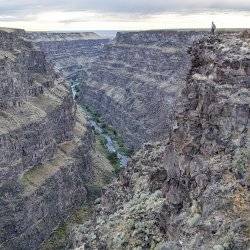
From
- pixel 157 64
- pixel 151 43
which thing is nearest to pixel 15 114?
pixel 157 64

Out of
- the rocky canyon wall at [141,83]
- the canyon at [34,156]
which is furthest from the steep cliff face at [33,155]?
the rocky canyon wall at [141,83]

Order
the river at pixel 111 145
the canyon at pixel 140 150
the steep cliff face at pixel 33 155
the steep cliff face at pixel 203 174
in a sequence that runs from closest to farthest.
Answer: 1. the steep cliff face at pixel 203 174
2. the canyon at pixel 140 150
3. the steep cliff face at pixel 33 155
4. the river at pixel 111 145

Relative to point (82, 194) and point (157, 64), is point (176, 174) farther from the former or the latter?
point (157, 64)

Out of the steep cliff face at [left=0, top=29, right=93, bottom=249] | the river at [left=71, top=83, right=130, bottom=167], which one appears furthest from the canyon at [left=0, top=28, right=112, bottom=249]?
the river at [left=71, top=83, right=130, bottom=167]

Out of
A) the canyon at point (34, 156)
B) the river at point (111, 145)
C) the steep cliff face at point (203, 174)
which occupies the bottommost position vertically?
the river at point (111, 145)

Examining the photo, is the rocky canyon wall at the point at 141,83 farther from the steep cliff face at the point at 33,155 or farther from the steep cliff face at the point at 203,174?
the steep cliff face at the point at 203,174

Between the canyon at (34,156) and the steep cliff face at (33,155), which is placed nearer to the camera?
the steep cliff face at (33,155)

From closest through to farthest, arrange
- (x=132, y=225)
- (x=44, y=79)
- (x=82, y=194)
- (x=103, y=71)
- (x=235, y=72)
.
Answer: (x=235, y=72) → (x=132, y=225) → (x=82, y=194) → (x=44, y=79) → (x=103, y=71)
